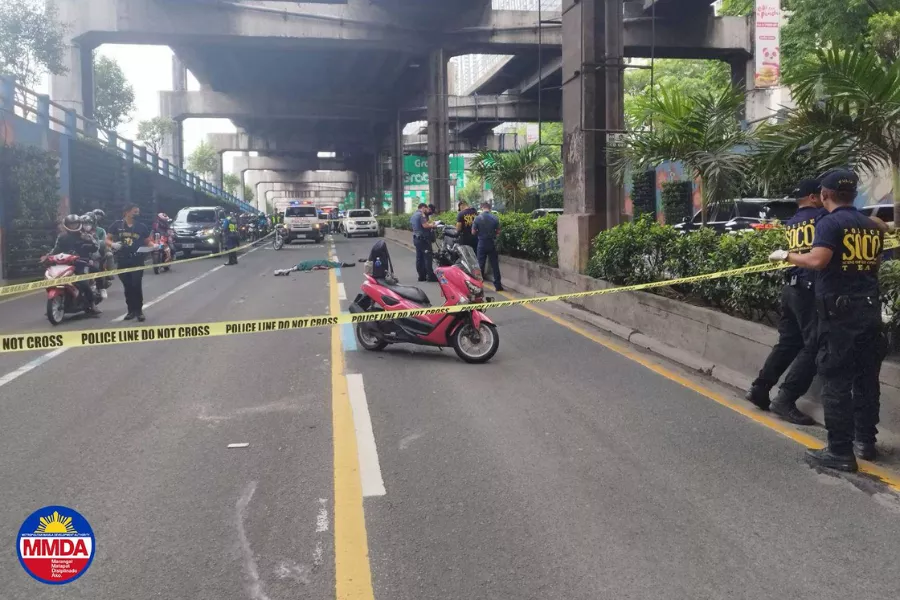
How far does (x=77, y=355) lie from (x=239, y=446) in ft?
15.6

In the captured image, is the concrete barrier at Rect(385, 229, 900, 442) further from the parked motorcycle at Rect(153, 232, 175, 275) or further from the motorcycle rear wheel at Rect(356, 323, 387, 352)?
the parked motorcycle at Rect(153, 232, 175, 275)

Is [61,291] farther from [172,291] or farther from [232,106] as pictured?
[232,106]

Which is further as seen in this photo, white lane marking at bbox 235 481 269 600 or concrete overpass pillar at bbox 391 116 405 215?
concrete overpass pillar at bbox 391 116 405 215

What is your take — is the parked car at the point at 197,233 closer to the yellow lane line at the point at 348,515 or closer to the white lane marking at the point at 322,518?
the yellow lane line at the point at 348,515

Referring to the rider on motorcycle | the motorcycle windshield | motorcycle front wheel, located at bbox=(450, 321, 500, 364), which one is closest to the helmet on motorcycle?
the rider on motorcycle

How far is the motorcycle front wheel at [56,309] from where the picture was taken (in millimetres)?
12000

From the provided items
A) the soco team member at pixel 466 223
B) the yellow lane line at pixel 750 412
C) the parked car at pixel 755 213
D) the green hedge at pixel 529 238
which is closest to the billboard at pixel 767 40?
the parked car at pixel 755 213

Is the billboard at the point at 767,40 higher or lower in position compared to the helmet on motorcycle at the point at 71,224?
higher

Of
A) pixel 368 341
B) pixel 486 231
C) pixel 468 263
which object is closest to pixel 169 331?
pixel 368 341

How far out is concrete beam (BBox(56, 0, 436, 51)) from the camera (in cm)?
3197

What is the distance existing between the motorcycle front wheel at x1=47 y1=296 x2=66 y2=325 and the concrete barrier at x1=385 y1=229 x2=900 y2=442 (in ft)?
25.2

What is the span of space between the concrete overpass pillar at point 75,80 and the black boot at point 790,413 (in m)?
32.6

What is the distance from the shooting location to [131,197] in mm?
34500

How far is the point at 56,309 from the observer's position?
12133 mm
